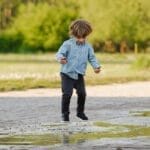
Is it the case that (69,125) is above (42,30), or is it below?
above

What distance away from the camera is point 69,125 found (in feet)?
37.8

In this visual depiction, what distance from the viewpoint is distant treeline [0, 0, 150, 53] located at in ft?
186

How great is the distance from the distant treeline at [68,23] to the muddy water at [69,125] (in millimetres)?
28781

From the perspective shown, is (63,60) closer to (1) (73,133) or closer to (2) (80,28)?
(2) (80,28)

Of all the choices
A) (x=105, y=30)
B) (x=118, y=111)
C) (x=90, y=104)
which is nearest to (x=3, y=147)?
(x=118, y=111)

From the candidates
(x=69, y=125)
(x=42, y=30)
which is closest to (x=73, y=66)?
(x=69, y=125)

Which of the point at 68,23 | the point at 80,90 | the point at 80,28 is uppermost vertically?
the point at 80,28

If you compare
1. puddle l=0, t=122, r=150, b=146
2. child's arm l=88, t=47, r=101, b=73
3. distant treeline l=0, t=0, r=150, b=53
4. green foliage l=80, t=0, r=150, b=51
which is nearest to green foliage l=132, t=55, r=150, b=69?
distant treeline l=0, t=0, r=150, b=53

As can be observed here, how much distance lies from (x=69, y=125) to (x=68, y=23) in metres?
74.8

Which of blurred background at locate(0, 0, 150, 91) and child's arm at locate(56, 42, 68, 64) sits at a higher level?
child's arm at locate(56, 42, 68, 64)

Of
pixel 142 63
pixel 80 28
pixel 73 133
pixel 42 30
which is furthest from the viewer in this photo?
pixel 42 30

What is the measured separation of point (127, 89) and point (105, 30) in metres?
45.4

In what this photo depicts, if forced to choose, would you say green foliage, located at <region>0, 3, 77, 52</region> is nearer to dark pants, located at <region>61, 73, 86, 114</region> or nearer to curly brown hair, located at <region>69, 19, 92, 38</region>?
dark pants, located at <region>61, 73, 86, 114</region>

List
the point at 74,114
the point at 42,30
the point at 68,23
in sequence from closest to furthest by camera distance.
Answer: the point at 74,114
the point at 68,23
the point at 42,30
